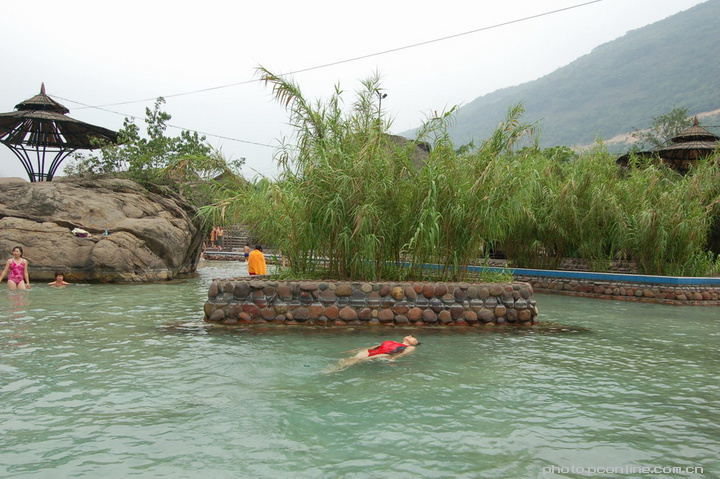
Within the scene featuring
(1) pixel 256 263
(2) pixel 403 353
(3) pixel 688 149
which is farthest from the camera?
(3) pixel 688 149

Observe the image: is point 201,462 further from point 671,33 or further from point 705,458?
Result: point 671,33

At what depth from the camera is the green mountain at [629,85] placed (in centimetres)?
8438

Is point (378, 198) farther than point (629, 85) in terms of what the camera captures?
No

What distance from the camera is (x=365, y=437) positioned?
3.67 m

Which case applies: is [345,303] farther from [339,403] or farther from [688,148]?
[688,148]

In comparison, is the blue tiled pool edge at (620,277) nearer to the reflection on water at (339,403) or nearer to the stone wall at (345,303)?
the stone wall at (345,303)

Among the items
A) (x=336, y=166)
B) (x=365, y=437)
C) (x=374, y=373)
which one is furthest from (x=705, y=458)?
(x=336, y=166)

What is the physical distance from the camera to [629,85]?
10556cm

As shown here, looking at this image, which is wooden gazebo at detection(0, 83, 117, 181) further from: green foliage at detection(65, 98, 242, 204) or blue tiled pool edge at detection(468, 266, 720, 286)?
blue tiled pool edge at detection(468, 266, 720, 286)

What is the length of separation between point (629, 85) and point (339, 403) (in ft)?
392

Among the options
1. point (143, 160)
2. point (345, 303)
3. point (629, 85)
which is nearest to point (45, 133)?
point (143, 160)

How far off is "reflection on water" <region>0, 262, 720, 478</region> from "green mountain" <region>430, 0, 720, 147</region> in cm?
6308

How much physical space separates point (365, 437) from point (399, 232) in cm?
514

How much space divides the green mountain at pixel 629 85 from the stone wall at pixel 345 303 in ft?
201
